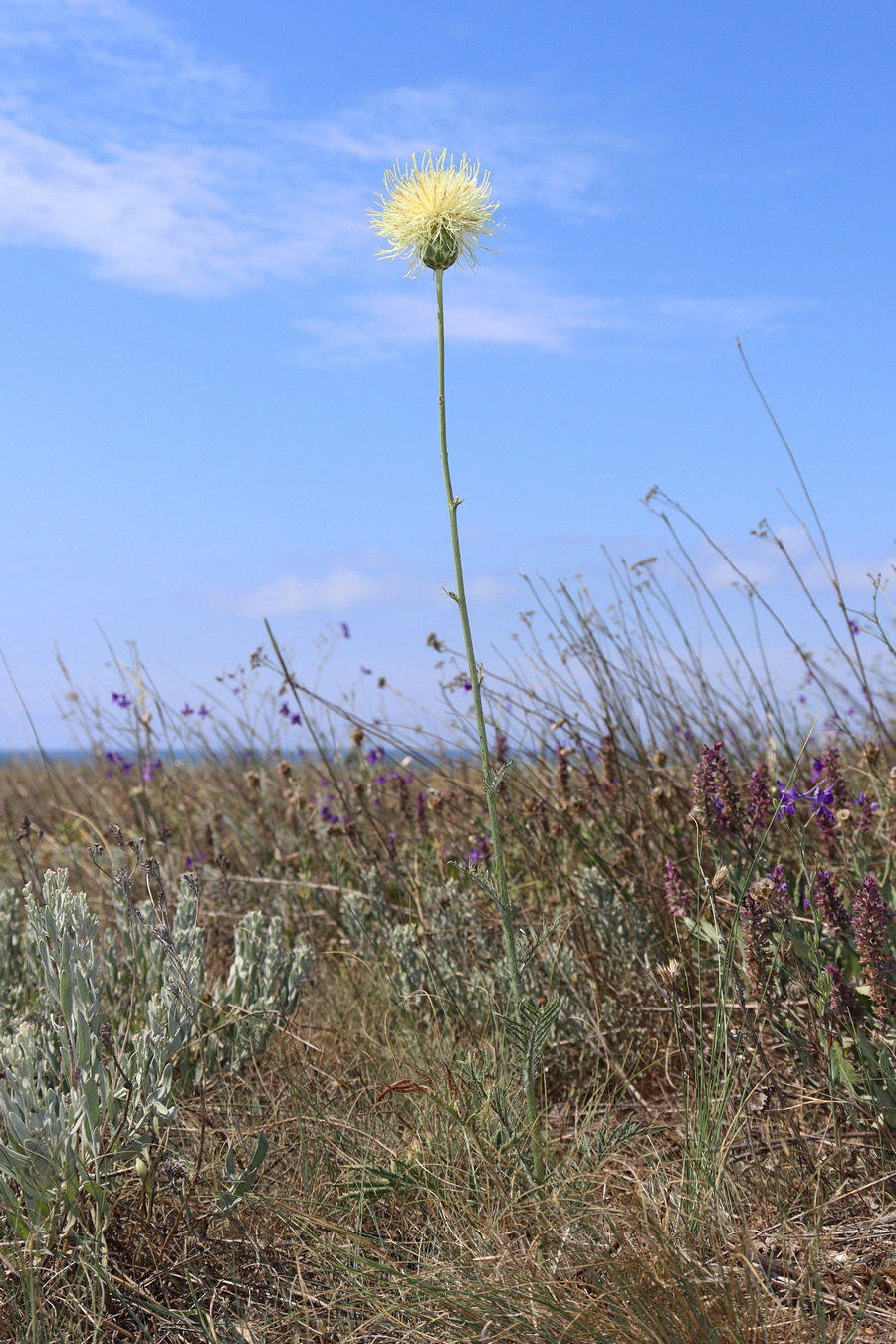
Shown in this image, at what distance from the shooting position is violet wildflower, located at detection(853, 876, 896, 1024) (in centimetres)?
201

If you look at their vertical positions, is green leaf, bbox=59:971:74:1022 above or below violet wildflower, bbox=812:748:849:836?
below

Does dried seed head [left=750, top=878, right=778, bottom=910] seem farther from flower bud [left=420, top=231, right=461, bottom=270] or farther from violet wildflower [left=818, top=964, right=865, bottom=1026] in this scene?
flower bud [left=420, top=231, right=461, bottom=270]

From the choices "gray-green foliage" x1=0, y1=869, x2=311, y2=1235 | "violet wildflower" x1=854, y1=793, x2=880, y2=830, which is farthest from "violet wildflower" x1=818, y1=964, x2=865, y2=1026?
"gray-green foliage" x1=0, y1=869, x2=311, y2=1235

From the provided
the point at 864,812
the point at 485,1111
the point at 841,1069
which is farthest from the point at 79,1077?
the point at 864,812

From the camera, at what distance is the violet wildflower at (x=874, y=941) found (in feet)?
6.59

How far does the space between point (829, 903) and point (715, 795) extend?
1.11ft

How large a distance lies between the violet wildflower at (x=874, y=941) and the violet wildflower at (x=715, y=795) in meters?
0.31

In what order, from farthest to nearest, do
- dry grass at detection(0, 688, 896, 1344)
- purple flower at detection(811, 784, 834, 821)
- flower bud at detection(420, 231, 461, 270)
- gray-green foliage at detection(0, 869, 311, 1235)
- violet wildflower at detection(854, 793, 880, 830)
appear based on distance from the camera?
violet wildflower at detection(854, 793, 880, 830)
purple flower at detection(811, 784, 834, 821)
flower bud at detection(420, 231, 461, 270)
gray-green foliage at detection(0, 869, 311, 1235)
dry grass at detection(0, 688, 896, 1344)

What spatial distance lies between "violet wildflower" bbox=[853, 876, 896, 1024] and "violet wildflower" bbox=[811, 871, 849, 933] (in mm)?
133

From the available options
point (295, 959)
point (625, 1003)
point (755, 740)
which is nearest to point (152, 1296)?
point (295, 959)

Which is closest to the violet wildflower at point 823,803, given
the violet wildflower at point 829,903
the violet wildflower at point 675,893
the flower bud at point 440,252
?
the violet wildflower at point 829,903

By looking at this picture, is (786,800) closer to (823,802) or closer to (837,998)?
(823,802)

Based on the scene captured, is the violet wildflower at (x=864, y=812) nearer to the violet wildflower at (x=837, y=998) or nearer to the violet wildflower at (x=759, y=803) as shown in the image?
the violet wildflower at (x=759, y=803)

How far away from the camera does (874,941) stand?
79.2 inches
